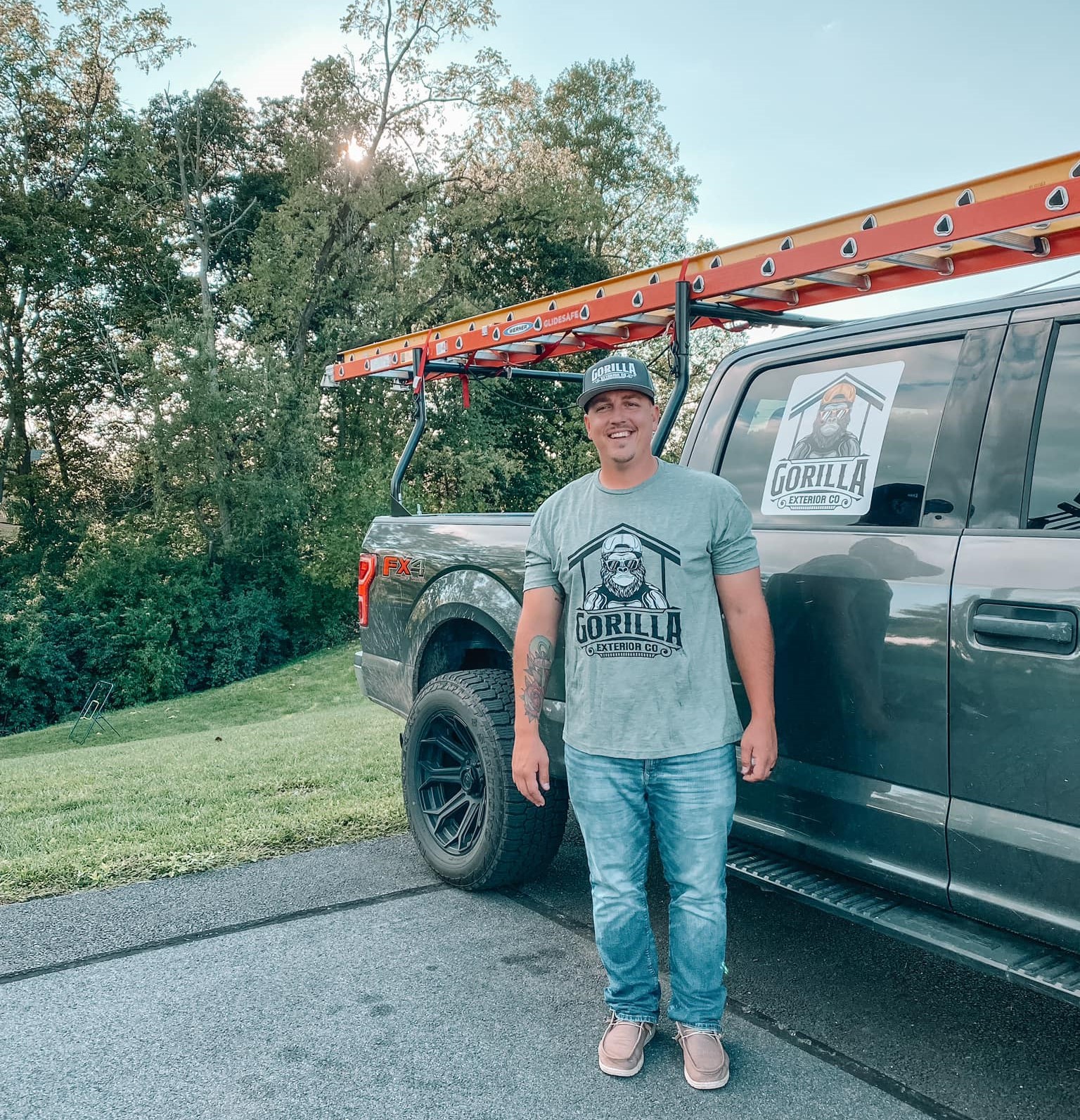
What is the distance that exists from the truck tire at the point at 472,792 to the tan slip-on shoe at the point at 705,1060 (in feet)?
4.03

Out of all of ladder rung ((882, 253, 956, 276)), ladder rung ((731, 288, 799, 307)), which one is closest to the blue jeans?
ladder rung ((882, 253, 956, 276))

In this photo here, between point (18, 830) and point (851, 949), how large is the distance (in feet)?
13.8

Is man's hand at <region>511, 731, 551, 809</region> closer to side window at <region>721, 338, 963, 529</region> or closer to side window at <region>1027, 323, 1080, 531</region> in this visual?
side window at <region>721, 338, 963, 529</region>

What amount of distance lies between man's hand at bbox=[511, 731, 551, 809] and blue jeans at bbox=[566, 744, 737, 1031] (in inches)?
3.3

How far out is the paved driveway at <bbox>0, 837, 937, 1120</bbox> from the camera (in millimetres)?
2727

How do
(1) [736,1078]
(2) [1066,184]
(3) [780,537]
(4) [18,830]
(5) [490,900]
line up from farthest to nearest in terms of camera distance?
(4) [18,830] < (5) [490,900] < (3) [780,537] < (1) [736,1078] < (2) [1066,184]

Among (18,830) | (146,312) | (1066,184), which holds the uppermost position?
(146,312)

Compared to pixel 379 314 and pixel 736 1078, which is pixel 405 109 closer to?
pixel 379 314

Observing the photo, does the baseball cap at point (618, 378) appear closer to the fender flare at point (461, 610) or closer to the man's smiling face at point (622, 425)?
the man's smiling face at point (622, 425)

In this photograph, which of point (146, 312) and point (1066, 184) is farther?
point (146, 312)

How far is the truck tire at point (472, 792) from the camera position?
3.96 m

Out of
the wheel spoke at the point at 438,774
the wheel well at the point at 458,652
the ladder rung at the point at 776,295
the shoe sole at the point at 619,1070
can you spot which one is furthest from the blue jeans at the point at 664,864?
the ladder rung at the point at 776,295

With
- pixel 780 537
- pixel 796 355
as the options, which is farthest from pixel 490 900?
pixel 796 355

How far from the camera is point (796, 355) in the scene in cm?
328
